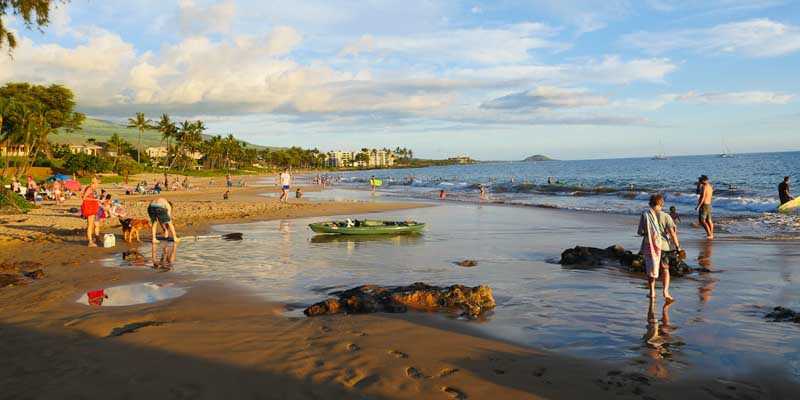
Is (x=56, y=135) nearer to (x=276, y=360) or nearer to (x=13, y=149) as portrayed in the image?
(x=13, y=149)

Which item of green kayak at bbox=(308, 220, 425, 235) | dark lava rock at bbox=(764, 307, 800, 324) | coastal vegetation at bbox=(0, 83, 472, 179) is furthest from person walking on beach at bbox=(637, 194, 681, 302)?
coastal vegetation at bbox=(0, 83, 472, 179)

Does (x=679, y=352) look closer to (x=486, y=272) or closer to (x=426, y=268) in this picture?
(x=486, y=272)

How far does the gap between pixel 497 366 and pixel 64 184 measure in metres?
40.9

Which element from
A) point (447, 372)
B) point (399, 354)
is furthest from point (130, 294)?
point (447, 372)

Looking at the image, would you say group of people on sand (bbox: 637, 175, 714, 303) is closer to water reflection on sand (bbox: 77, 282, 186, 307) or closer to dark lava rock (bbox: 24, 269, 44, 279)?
water reflection on sand (bbox: 77, 282, 186, 307)

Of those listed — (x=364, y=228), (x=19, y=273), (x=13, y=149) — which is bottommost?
(x=19, y=273)

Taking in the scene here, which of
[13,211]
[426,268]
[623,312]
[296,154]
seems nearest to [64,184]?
[13,211]

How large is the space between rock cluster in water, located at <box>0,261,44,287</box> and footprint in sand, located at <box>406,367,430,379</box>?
27.6 ft

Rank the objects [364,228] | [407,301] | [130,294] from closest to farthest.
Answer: [407,301] < [130,294] < [364,228]

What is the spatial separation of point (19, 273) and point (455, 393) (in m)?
10.3

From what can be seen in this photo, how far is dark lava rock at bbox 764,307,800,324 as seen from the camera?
732 cm

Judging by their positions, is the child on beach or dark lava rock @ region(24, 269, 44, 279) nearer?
dark lava rock @ region(24, 269, 44, 279)

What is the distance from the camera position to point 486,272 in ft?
36.8

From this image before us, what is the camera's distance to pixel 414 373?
17.8 ft
